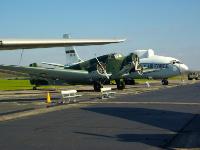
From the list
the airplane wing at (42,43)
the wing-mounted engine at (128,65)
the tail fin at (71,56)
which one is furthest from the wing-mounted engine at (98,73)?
the airplane wing at (42,43)

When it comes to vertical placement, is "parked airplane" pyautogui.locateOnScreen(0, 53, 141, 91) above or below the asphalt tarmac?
above

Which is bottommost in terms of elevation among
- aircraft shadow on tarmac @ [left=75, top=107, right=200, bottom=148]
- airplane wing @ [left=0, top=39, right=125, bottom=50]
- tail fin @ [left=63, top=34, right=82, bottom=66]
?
aircraft shadow on tarmac @ [left=75, top=107, right=200, bottom=148]

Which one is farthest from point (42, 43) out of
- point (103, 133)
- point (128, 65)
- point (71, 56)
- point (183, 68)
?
point (183, 68)

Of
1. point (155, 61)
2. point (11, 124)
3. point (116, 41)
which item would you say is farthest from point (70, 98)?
point (155, 61)

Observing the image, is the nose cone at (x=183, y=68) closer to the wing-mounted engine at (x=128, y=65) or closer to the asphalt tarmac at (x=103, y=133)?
the wing-mounted engine at (x=128, y=65)

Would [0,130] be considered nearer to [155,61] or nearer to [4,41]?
[4,41]

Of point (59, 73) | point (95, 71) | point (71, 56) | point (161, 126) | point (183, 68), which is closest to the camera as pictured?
point (161, 126)

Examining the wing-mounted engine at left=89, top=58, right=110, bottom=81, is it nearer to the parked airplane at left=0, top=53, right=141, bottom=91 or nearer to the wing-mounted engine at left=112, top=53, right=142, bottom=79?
the parked airplane at left=0, top=53, right=141, bottom=91

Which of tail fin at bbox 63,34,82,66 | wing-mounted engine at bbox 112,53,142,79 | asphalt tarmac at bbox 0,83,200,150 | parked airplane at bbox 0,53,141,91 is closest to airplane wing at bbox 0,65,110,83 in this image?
parked airplane at bbox 0,53,141,91

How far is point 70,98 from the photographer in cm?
2817

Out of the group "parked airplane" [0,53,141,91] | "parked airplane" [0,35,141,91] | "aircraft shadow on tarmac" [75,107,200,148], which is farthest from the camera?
"parked airplane" [0,53,141,91]

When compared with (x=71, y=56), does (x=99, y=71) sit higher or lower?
lower

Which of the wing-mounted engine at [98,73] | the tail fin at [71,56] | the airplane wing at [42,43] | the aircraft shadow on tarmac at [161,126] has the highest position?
the tail fin at [71,56]

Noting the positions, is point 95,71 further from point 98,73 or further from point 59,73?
point 59,73
